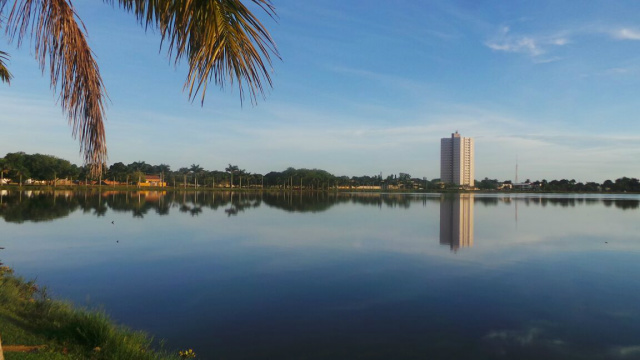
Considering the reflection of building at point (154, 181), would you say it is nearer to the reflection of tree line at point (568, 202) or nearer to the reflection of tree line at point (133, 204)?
the reflection of tree line at point (133, 204)

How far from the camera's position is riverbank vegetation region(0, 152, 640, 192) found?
9306 cm

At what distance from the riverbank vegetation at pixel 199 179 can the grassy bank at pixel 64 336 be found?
249ft

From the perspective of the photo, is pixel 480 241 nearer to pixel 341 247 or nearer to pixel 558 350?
pixel 341 247

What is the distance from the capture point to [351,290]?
10.9 meters

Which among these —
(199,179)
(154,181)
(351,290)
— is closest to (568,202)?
(351,290)

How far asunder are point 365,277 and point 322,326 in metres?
4.47

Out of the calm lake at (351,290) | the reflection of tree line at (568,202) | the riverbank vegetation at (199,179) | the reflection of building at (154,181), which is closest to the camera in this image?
the calm lake at (351,290)

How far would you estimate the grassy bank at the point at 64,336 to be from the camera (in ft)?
17.1

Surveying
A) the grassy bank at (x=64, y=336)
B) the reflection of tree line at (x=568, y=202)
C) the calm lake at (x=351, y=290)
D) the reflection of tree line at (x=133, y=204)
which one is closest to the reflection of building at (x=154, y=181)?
the reflection of tree line at (x=133, y=204)

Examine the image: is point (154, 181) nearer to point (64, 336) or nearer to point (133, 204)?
point (133, 204)

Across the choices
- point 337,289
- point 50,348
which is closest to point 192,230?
point 337,289

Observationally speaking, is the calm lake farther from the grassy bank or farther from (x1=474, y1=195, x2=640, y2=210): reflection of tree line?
(x1=474, y1=195, x2=640, y2=210): reflection of tree line

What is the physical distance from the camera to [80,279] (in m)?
11.7

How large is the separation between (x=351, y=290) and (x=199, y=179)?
138186mm
